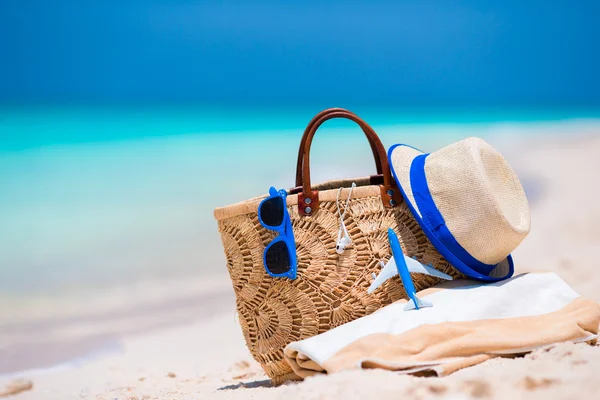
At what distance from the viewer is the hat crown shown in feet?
5.79

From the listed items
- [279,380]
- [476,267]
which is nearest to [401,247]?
[476,267]

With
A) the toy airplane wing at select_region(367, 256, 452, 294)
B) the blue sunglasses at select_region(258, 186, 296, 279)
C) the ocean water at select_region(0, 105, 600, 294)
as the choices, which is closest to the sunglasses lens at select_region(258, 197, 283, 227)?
the blue sunglasses at select_region(258, 186, 296, 279)

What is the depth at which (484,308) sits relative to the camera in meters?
1.68

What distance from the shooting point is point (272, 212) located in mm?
1802

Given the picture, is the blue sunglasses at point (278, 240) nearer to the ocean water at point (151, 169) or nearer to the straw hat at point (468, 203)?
the straw hat at point (468, 203)

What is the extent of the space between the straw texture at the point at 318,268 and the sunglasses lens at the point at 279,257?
4 centimetres

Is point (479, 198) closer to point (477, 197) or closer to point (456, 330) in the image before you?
point (477, 197)

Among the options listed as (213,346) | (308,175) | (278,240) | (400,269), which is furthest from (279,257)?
(213,346)

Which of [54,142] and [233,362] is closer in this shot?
[233,362]

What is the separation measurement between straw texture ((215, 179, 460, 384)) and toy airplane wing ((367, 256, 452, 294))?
0.03m

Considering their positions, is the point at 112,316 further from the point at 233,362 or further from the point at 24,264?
the point at 233,362

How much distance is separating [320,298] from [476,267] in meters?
0.49

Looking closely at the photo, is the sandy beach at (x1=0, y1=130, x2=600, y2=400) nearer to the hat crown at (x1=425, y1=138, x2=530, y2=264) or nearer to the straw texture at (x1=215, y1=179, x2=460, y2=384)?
the straw texture at (x1=215, y1=179, x2=460, y2=384)

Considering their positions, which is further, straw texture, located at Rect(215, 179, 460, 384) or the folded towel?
straw texture, located at Rect(215, 179, 460, 384)
